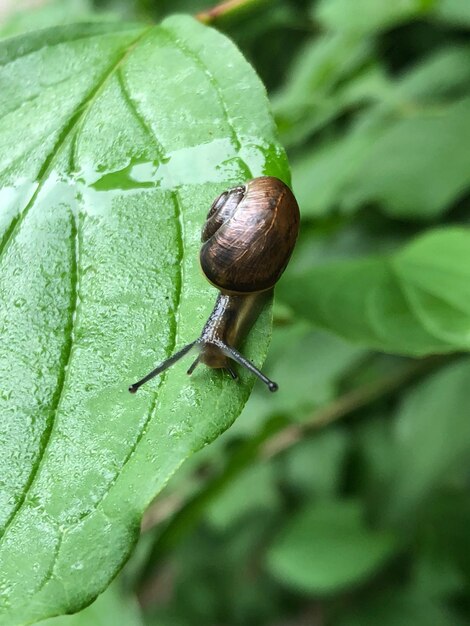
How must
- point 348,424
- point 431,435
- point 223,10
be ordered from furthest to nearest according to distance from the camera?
point 348,424, point 431,435, point 223,10

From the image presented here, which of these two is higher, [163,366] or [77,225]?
[77,225]

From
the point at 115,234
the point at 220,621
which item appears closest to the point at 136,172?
the point at 115,234

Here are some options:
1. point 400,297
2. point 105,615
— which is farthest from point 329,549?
point 400,297

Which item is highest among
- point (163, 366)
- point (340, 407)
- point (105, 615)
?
point (163, 366)

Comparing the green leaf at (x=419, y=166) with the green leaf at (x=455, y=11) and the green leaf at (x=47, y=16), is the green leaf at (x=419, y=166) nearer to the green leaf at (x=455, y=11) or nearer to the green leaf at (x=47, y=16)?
the green leaf at (x=455, y=11)

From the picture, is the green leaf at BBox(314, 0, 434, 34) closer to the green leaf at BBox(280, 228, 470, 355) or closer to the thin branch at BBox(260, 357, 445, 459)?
the green leaf at BBox(280, 228, 470, 355)

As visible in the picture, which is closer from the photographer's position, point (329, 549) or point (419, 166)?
point (419, 166)

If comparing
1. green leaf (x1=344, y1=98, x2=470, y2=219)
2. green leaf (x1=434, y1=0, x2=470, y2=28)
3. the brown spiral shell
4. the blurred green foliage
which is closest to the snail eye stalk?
the brown spiral shell

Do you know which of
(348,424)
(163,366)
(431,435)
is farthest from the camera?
(348,424)

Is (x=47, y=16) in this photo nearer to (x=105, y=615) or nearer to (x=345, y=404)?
(x=345, y=404)
